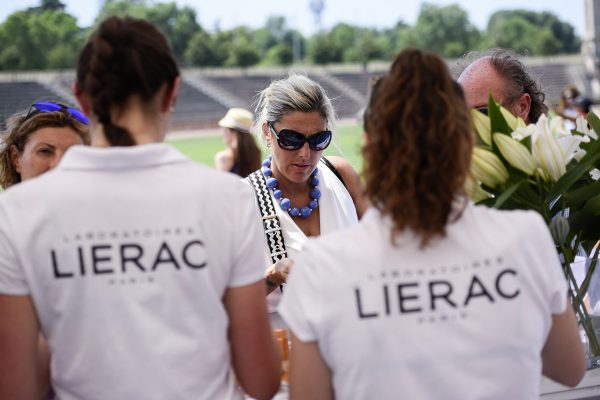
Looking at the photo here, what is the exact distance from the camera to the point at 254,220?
5.08ft

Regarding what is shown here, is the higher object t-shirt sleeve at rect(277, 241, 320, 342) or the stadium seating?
t-shirt sleeve at rect(277, 241, 320, 342)

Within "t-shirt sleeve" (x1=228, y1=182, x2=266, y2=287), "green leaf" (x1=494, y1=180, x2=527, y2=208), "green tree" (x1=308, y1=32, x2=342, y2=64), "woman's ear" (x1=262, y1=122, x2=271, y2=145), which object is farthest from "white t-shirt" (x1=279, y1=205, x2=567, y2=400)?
"green tree" (x1=308, y1=32, x2=342, y2=64)

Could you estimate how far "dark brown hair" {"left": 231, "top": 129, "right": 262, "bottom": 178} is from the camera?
744 centimetres

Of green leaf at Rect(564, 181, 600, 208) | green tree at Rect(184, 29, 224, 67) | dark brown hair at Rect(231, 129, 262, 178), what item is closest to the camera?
green leaf at Rect(564, 181, 600, 208)

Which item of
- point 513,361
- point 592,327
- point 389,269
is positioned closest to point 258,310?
point 389,269

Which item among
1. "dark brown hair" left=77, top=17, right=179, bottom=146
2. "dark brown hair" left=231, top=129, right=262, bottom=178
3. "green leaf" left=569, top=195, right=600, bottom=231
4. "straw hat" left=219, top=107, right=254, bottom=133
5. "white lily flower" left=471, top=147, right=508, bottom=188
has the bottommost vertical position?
"dark brown hair" left=231, top=129, right=262, bottom=178

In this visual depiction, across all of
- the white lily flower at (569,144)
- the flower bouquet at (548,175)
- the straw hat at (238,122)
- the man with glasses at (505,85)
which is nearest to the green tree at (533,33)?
the straw hat at (238,122)

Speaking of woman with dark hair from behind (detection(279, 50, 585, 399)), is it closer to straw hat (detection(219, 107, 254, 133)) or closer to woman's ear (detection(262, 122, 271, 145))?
woman's ear (detection(262, 122, 271, 145))

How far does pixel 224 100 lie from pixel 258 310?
4861cm

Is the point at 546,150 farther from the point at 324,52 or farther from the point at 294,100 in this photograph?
the point at 324,52

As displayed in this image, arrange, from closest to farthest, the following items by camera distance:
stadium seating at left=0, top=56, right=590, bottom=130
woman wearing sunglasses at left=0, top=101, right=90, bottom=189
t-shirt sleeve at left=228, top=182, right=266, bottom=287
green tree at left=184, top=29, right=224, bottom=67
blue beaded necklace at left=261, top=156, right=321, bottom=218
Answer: t-shirt sleeve at left=228, top=182, right=266, bottom=287
woman wearing sunglasses at left=0, top=101, right=90, bottom=189
blue beaded necklace at left=261, top=156, right=321, bottom=218
stadium seating at left=0, top=56, right=590, bottom=130
green tree at left=184, top=29, right=224, bottom=67

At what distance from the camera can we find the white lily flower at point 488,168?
1936mm

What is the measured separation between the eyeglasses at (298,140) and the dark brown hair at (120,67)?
1.53 m

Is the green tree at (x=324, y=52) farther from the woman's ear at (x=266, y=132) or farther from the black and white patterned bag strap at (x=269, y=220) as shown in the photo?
the black and white patterned bag strap at (x=269, y=220)
